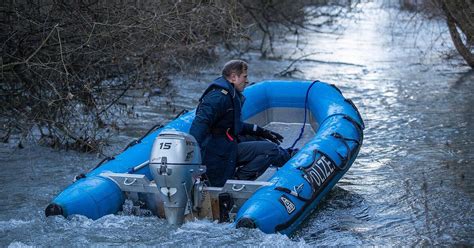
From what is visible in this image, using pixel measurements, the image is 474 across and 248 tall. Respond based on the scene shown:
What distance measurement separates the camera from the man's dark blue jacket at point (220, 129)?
236 inches

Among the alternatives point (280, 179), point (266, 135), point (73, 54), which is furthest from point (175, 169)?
point (73, 54)

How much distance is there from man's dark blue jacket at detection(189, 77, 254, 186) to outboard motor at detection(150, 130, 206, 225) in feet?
1.81

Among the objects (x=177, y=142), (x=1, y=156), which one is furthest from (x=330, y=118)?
(x=1, y=156)

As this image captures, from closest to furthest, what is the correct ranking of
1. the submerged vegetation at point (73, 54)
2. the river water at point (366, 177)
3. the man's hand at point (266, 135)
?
1. the river water at point (366, 177)
2. the man's hand at point (266, 135)
3. the submerged vegetation at point (73, 54)

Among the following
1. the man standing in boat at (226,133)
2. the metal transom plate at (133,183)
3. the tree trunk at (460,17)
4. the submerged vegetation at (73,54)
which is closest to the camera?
the metal transom plate at (133,183)

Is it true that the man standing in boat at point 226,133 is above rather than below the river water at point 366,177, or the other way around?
above

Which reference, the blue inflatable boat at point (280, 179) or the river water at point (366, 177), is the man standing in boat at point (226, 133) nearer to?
the blue inflatable boat at point (280, 179)

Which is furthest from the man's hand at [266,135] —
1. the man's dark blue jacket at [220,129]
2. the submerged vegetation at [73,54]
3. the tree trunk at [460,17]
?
the tree trunk at [460,17]

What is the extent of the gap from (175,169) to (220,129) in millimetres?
901

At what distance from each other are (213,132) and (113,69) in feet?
10.3

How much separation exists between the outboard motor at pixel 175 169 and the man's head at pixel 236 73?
78 cm

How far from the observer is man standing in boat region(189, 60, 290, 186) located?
19.6 ft

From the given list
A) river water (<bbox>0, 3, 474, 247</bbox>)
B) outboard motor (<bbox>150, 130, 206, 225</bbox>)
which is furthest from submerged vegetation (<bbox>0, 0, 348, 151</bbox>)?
outboard motor (<bbox>150, 130, 206, 225</bbox>)

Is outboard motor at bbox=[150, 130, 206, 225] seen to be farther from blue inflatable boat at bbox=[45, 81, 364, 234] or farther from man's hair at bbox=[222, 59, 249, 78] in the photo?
man's hair at bbox=[222, 59, 249, 78]
